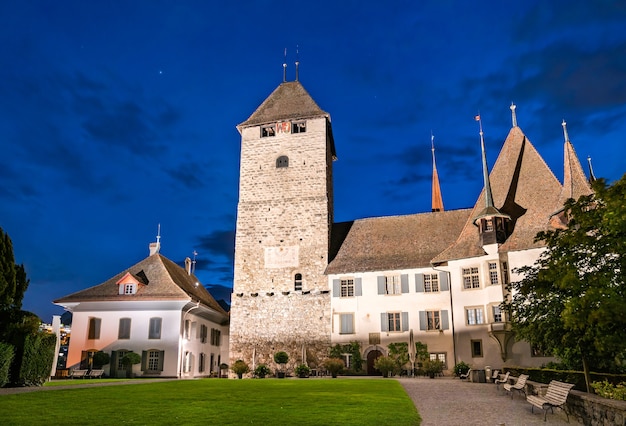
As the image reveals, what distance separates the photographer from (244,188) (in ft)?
138

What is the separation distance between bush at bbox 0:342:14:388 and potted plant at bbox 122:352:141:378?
51.3ft

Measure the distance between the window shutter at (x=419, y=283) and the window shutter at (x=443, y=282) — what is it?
1.23 meters

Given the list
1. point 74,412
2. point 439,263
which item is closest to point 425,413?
point 74,412

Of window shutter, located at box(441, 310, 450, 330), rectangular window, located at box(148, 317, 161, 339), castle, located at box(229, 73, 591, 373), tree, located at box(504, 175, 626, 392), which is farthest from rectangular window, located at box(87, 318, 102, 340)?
tree, located at box(504, 175, 626, 392)

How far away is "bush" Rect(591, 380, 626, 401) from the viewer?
11898mm

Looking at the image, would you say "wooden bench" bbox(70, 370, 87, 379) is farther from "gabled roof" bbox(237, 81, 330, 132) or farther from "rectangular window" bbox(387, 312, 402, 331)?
"gabled roof" bbox(237, 81, 330, 132)

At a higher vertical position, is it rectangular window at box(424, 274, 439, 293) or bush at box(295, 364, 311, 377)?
rectangular window at box(424, 274, 439, 293)

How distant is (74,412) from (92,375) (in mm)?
21959

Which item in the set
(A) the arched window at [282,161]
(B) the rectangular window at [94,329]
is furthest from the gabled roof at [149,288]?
(A) the arched window at [282,161]

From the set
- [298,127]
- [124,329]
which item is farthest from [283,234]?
[124,329]

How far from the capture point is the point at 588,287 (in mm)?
11078

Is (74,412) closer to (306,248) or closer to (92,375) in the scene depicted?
(92,375)

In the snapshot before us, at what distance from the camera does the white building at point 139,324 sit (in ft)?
118

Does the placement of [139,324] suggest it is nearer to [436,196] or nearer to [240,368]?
[240,368]
